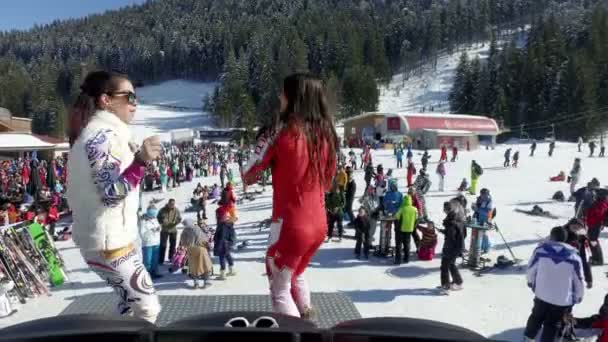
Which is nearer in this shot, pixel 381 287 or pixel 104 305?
pixel 104 305

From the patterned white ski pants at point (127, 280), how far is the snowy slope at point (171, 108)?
59.5 m

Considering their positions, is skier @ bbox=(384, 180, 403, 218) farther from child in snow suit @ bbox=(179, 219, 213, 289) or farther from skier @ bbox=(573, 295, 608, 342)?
skier @ bbox=(573, 295, 608, 342)

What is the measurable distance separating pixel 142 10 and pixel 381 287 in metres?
181

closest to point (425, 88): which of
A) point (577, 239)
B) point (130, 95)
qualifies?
point (577, 239)

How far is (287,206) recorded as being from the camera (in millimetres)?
2396

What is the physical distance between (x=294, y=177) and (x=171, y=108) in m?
96.0

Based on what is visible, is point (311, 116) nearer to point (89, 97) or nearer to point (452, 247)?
point (89, 97)

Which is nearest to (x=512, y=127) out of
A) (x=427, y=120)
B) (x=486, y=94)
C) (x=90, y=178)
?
(x=486, y=94)

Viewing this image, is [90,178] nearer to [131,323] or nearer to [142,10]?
[131,323]

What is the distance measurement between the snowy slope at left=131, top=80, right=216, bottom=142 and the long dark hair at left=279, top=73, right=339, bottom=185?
194 feet

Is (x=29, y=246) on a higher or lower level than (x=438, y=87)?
lower

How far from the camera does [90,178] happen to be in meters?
1.91

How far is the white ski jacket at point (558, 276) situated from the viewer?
15.7 ft

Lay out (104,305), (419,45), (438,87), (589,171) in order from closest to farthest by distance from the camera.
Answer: (104,305) → (589,171) → (438,87) → (419,45)
